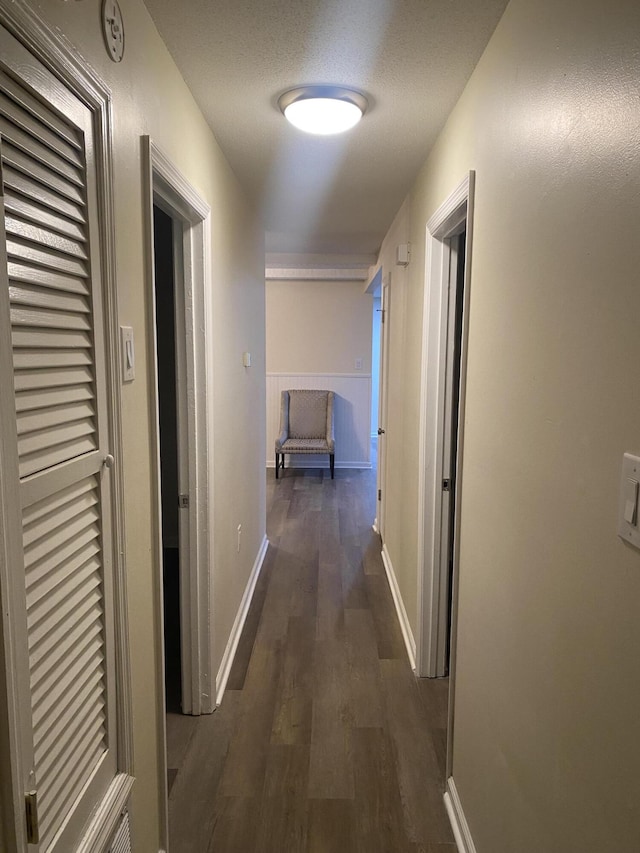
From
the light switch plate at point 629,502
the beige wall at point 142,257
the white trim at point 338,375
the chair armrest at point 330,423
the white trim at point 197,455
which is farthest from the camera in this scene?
the white trim at point 338,375

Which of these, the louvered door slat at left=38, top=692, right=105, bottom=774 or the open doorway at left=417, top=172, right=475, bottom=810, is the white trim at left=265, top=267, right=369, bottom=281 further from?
the louvered door slat at left=38, top=692, right=105, bottom=774

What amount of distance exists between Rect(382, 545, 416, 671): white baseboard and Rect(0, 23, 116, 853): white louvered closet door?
1.87 m

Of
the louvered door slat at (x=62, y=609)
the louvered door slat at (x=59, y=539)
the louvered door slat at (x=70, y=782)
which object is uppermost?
the louvered door slat at (x=59, y=539)

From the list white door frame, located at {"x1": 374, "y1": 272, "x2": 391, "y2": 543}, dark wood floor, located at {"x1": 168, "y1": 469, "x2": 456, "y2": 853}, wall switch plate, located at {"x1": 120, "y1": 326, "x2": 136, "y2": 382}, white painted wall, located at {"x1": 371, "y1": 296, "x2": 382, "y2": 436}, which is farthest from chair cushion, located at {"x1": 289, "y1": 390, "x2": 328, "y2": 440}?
wall switch plate, located at {"x1": 120, "y1": 326, "x2": 136, "y2": 382}

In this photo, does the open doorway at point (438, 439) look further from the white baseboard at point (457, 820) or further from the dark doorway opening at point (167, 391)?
the dark doorway opening at point (167, 391)

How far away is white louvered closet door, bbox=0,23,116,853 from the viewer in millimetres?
854

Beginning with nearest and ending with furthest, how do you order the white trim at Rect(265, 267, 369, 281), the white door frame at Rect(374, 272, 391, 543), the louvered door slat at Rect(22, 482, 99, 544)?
1. the louvered door slat at Rect(22, 482, 99, 544)
2. the white door frame at Rect(374, 272, 391, 543)
3. the white trim at Rect(265, 267, 369, 281)

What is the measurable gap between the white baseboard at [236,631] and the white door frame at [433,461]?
90cm

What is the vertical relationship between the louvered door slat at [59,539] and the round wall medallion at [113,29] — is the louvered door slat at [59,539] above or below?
below

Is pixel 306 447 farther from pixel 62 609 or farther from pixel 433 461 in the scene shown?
pixel 62 609

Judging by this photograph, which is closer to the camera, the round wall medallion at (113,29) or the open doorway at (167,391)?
Result: the round wall medallion at (113,29)

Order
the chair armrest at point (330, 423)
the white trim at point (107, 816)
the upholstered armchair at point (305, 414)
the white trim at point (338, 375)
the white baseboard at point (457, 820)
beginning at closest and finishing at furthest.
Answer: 1. the white trim at point (107, 816)
2. the white baseboard at point (457, 820)
3. the chair armrest at point (330, 423)
4. the upholstered armchair at point (305, 414)
5. the white trim at point (338, 375)

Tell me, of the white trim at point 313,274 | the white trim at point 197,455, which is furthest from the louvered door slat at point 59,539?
the white trim at point 313,274

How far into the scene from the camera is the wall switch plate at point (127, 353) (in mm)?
1310
